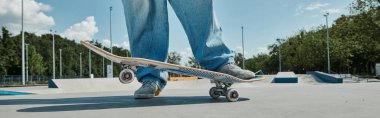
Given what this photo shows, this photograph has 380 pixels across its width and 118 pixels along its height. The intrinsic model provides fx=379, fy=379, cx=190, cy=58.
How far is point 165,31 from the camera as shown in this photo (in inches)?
253

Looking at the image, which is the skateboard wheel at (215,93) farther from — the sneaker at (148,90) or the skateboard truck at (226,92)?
the sneaker at (148,90)

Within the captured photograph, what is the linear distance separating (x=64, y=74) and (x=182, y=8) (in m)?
66.7

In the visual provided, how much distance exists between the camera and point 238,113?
4078 millimetres

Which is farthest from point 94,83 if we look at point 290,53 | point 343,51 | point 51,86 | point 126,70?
point 290,53

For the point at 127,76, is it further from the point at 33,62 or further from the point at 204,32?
the point at 33,62

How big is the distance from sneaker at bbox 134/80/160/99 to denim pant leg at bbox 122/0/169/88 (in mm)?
105

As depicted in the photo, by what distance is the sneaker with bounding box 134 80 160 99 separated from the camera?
6.27 m

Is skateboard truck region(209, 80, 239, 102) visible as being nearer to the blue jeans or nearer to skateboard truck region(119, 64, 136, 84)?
the blue jeans

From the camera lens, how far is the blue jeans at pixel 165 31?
6043 mm

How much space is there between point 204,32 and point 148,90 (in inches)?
52.4

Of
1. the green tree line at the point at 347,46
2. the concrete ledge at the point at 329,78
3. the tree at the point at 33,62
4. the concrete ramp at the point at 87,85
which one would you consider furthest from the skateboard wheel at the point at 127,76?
the tree at the point at 33,62

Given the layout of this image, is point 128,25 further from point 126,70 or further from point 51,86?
point 51,86

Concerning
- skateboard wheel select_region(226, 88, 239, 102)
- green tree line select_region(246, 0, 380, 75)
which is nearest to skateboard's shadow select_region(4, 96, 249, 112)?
skateboard wheel select_region(226, 88, 239, 102)

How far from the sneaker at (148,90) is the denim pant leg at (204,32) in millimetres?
892
